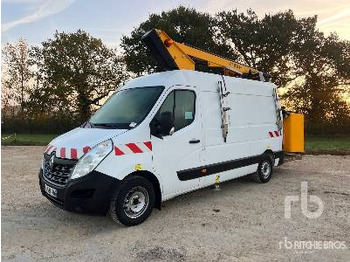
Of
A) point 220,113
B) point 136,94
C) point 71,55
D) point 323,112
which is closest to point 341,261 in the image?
point 220,113

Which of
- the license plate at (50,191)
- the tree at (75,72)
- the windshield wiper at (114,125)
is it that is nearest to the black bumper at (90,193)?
the license plate at (50,191)

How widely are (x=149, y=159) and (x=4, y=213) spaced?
296cm

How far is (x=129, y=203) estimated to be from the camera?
5445 millimetres

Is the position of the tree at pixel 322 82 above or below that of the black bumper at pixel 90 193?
above

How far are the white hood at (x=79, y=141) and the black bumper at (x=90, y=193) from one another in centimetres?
40

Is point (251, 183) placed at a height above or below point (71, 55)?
below

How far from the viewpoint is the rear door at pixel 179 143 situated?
5.82 meters

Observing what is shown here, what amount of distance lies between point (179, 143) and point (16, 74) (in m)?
38.9

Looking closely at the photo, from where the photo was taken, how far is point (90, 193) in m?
5.10

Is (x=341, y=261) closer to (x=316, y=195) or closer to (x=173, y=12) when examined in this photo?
(x=316, y=195)

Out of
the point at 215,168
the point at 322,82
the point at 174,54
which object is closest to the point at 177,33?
the point at 322,82

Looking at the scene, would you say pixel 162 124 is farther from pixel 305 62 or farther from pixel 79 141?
pixel 305 62

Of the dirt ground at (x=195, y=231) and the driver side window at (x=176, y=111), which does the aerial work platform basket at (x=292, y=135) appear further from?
the driver side window at (x=176, y=111)

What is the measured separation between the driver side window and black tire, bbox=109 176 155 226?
0.91 metres
